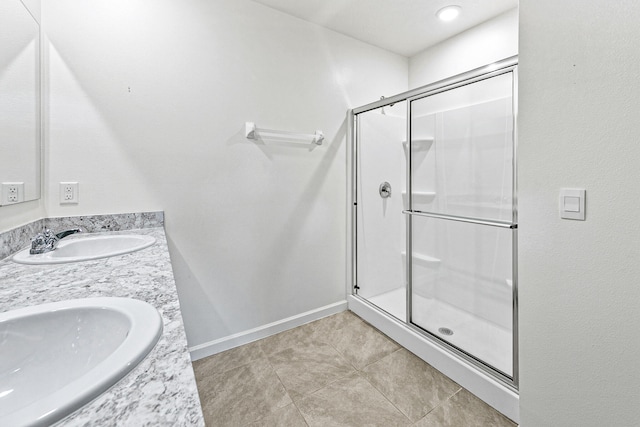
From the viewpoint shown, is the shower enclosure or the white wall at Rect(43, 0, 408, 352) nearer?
the white wall at Rect(43, 0, 408, 352)

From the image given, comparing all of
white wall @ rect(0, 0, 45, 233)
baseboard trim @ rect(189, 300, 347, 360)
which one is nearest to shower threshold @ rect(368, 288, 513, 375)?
baseboard trim @ rect(189, 300, 347, 360)

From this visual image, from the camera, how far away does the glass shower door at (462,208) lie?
1934 mm

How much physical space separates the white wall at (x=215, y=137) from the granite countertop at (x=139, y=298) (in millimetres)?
532

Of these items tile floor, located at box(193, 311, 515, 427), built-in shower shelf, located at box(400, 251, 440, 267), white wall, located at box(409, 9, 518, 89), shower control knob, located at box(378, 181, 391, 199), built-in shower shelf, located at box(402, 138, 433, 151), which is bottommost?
tile floor, located at box(193, 311, 515, 427)

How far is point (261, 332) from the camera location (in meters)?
2.03

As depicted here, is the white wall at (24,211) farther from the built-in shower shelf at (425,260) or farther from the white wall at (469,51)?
the white wall at (469,51)

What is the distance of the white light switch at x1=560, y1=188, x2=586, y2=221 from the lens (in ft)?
3.25

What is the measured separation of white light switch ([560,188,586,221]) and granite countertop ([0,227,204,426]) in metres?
1.26

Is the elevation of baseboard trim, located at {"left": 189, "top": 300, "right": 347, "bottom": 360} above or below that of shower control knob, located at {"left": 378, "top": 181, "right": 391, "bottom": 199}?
below

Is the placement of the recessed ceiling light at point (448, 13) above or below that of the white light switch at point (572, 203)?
above

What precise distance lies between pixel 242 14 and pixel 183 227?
56.4 inches

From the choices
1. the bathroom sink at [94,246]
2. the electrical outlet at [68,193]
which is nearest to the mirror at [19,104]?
the electrical outlet at [68,193]

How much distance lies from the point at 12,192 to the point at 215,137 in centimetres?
97

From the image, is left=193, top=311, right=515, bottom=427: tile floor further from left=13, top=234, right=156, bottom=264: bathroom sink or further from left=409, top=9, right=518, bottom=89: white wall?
left=409, top=9, right=518, bottom=89: white wall
